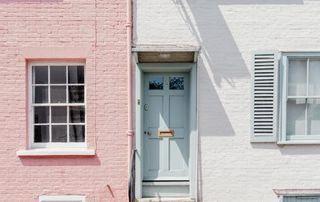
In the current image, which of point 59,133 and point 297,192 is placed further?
point 59,133

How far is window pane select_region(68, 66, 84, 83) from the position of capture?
5527 mm

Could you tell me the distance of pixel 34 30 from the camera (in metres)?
5.35

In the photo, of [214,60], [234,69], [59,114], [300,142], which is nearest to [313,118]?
[300,142]

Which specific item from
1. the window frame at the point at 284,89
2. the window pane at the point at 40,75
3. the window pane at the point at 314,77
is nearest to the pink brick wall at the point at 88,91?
the window pane at the point at 40,75

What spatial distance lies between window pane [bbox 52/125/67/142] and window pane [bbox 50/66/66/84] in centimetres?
89

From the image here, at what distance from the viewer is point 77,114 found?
5570 mm

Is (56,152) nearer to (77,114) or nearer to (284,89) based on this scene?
(77,114)

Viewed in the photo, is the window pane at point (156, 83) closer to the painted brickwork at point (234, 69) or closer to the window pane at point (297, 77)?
the painted brickwork at point (234, 69)

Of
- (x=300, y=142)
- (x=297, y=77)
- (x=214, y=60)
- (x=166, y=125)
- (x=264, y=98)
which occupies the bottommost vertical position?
(x=300, y=142)

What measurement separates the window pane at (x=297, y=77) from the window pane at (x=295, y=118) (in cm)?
23

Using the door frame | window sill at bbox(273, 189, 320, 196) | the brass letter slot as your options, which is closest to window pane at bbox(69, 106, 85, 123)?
the door frame

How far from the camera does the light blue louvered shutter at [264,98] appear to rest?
206 inches

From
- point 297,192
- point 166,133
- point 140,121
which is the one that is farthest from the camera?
point 166,133

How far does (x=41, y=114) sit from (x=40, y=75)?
769 millimetres
